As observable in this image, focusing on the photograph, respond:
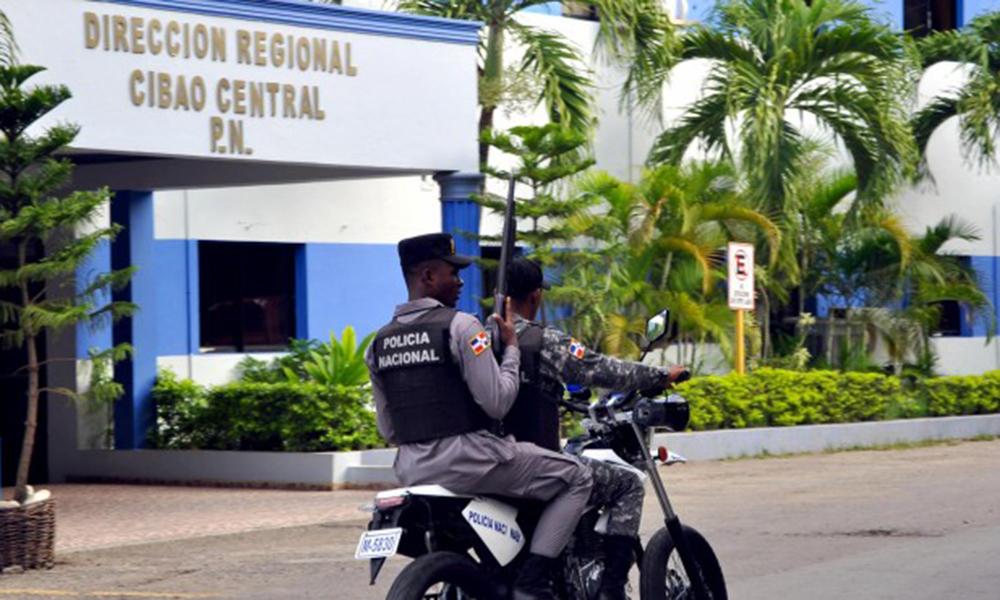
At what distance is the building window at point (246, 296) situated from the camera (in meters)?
19.0

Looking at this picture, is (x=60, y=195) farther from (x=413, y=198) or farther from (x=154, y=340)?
(x=413, y=198)

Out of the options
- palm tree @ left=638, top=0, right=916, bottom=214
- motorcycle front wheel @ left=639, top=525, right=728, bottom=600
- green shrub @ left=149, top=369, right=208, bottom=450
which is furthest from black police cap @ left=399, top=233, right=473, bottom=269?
Answer: palm tree @ left=638, top=0, right=916, bottom=214

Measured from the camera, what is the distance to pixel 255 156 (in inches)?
575

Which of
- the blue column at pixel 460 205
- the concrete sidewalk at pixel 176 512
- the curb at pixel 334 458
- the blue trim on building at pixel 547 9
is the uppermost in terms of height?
the blue trim on building at pixel 547 9

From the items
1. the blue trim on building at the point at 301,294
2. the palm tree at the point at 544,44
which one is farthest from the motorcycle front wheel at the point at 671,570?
the blue trim on building at the point at 301,294

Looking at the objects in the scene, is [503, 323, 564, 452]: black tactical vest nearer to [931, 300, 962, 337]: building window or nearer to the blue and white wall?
the blue and white wall

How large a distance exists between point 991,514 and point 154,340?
871 centimetres

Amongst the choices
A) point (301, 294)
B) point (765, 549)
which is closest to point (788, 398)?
point (301, 294)

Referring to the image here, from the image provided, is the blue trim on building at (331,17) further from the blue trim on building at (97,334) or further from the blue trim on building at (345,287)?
the blue trim on building at (345,287)

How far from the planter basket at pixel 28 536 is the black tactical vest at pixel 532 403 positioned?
5.18 meters

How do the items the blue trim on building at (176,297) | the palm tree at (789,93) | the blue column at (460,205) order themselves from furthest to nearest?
the palm tree at (789,93) < the blue trim on building at (176,297) < the blue column at (460,205)

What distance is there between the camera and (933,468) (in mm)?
16688

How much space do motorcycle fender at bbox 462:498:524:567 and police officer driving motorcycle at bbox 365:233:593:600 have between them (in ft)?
0.19

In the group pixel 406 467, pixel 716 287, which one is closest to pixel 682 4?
pixel 716 287
